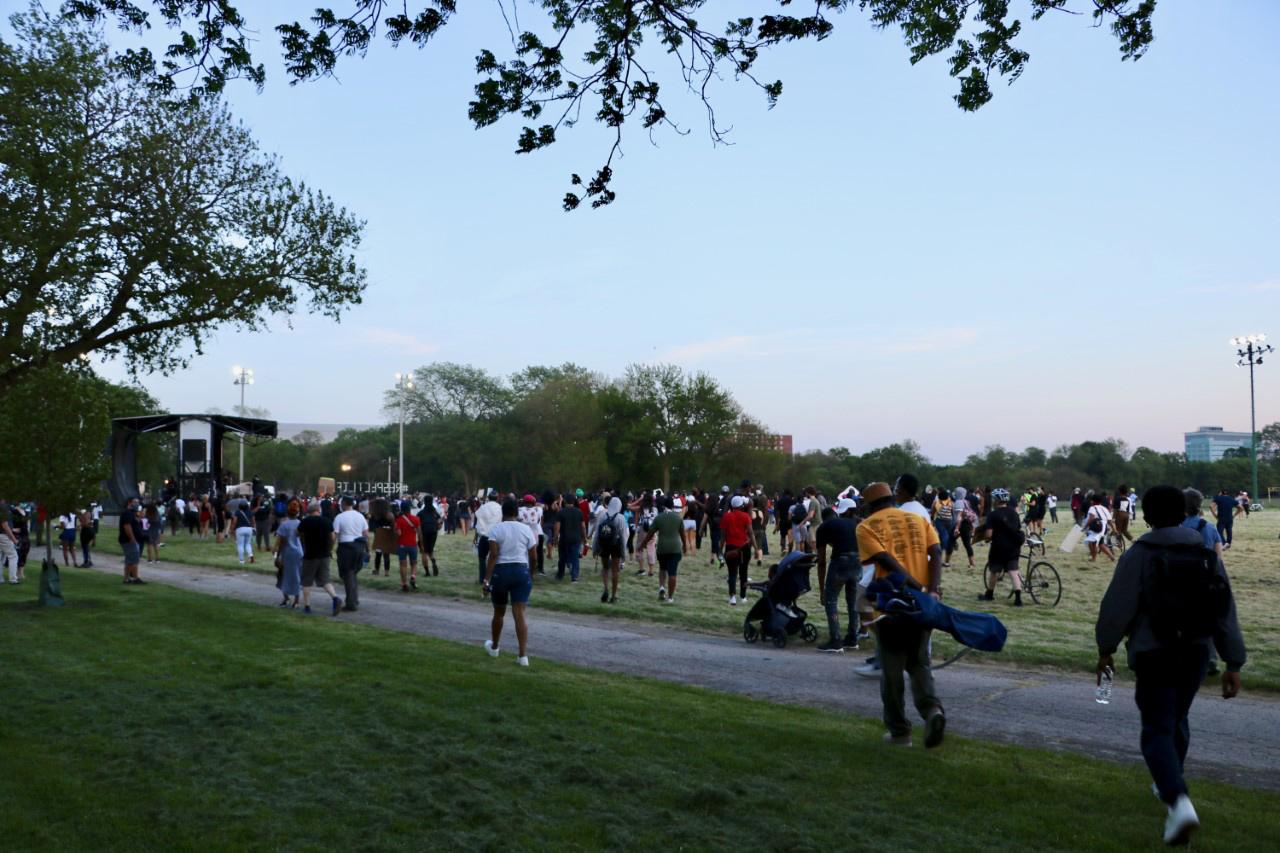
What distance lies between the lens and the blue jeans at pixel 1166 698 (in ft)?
16.5

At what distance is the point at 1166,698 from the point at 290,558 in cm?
1415

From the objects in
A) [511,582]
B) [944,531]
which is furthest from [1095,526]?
[511,582]

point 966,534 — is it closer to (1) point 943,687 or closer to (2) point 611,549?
(2) point 611,549

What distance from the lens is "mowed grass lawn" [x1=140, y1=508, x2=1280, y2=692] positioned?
12062mm

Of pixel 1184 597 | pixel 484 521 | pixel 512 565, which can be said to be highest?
pixel 1184 597

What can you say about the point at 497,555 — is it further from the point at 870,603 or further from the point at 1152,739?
the point at 1152,739

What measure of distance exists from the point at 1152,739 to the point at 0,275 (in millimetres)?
15174

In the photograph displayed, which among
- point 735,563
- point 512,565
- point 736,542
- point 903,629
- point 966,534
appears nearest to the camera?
point 903,629

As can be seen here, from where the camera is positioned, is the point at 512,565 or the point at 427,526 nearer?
the point at 512,565

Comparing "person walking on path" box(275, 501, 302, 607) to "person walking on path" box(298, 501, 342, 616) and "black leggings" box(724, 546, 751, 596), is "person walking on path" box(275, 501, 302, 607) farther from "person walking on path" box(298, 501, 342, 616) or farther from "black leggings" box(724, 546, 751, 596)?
"black leggings" box(724, 546, 751, 596)

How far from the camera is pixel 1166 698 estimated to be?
509cm

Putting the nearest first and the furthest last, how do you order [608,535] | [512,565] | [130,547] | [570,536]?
[512,565] < [608,535] < [130,547] < [570,536]

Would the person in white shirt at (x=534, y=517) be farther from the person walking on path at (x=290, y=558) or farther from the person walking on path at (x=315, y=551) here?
the person walking on path at (x=315, y=551)

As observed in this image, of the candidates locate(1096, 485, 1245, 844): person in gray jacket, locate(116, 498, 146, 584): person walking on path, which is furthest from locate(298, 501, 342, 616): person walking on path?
locate(1096, 485, 1245, 844): person in gray jacket
